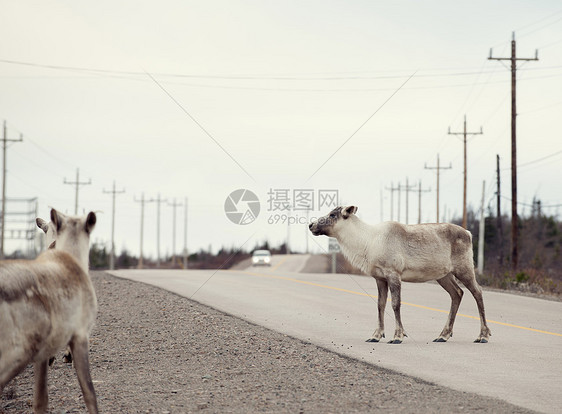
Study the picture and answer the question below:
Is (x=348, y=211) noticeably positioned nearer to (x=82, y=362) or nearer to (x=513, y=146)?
(x=82, y=362)

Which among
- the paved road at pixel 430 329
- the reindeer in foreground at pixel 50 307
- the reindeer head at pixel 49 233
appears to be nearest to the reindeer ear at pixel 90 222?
the reindeer in foreground at pixel 50 307

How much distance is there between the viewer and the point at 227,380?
9766 mm

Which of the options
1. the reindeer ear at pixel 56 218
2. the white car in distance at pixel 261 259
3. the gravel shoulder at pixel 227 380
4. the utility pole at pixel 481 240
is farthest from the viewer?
the white car in distance at pixel 261 259

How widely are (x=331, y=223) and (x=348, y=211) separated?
1.23 feet

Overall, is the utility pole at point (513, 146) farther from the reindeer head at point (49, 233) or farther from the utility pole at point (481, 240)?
the reindeer head at point (49, 233)

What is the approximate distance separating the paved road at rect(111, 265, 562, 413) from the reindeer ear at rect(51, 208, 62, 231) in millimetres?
4922

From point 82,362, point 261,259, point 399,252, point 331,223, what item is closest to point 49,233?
point 82,362

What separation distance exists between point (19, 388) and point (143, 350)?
269cm

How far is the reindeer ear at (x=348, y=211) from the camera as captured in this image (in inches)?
553

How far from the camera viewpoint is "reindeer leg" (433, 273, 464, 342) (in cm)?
1378

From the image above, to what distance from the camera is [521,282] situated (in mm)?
31734

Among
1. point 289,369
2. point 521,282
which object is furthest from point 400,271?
point 521,282

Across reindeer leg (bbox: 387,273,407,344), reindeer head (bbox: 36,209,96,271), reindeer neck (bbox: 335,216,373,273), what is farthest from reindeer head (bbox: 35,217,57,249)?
reindeer leg (bbox: 387,273,407,344)

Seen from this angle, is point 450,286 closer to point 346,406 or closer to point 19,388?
point 346,406
